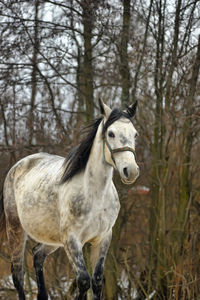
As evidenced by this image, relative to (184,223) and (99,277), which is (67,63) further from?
(99,277)

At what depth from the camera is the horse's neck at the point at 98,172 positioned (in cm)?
332

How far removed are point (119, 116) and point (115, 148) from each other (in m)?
0.30

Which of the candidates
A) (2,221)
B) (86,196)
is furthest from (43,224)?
(2,221)

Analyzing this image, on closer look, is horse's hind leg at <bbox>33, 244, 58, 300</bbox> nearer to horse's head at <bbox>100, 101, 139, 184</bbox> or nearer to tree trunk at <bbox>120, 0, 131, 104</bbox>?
horse's head at <bbox>100, 101, 139, 184</bbox>

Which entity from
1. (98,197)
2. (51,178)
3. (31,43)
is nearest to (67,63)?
(31,43)

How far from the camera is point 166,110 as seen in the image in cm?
693

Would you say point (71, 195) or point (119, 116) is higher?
point (119, 116)

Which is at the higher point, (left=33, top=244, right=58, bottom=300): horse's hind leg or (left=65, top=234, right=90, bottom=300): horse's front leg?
(left=65, top=234, right=90, bottom=300): horse's front leg

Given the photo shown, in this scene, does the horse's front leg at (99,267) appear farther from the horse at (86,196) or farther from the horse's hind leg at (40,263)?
the horse's hind leg at (40,263)

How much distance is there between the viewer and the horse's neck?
3.32 metres

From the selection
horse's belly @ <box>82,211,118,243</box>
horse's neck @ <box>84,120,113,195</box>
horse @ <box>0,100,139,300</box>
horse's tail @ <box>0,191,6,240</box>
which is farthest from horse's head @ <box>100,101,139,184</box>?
horse's tail @ <box>0,191,6,240</box>

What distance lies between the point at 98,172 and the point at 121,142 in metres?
0.43

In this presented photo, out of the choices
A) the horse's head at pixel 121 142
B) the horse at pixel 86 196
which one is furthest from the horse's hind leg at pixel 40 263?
the horse's head at pixel 121 142

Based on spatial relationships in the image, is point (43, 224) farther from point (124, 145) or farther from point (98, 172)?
point (124, 145)
